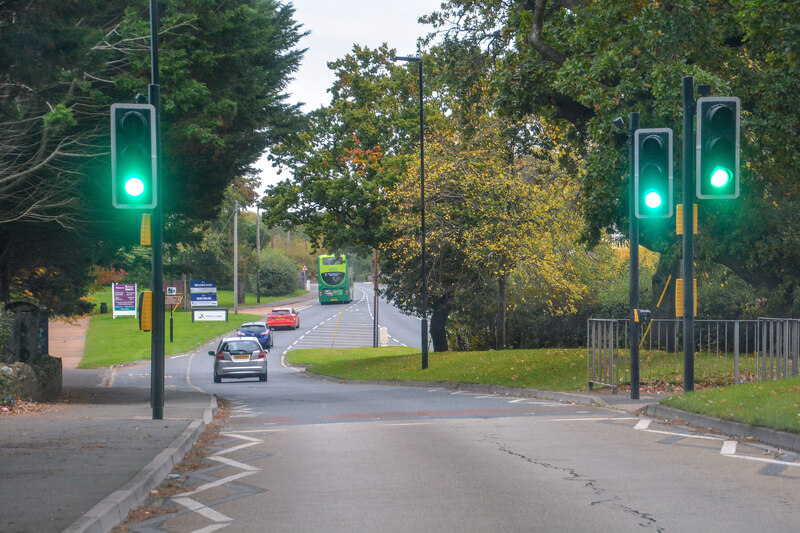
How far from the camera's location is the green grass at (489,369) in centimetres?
2391

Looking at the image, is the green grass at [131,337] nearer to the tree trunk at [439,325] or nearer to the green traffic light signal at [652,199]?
the tree trunk at [439,325]

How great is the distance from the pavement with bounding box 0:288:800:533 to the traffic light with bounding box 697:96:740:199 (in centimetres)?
309

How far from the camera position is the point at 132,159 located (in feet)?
42.1

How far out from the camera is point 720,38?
2041 centimetres

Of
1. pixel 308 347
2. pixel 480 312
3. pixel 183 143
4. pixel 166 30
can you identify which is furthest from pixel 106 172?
pixel 308 347

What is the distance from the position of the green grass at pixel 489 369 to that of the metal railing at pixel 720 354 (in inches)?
59.5

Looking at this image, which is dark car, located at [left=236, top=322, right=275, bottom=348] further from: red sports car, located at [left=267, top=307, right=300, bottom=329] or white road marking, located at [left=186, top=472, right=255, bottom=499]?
white road marking, located at [left=186, top=472, right=255, bottom=499]

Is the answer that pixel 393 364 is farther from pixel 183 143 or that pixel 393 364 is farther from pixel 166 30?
pixel 166 30

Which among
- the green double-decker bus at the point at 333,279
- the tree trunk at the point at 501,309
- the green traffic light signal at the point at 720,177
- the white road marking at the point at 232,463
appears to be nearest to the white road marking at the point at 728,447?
the green traffic light signal at the point at 720,177

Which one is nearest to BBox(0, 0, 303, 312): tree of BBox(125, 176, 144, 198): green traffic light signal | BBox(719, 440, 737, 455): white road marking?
BBox(125, 176, 144, 198): green traffic light signal

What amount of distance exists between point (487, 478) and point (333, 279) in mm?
90081

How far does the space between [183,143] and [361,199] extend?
15.3m

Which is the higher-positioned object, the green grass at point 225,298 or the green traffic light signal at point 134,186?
the green traffic light signal at point 134,186

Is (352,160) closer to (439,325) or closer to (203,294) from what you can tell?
(439,325)
